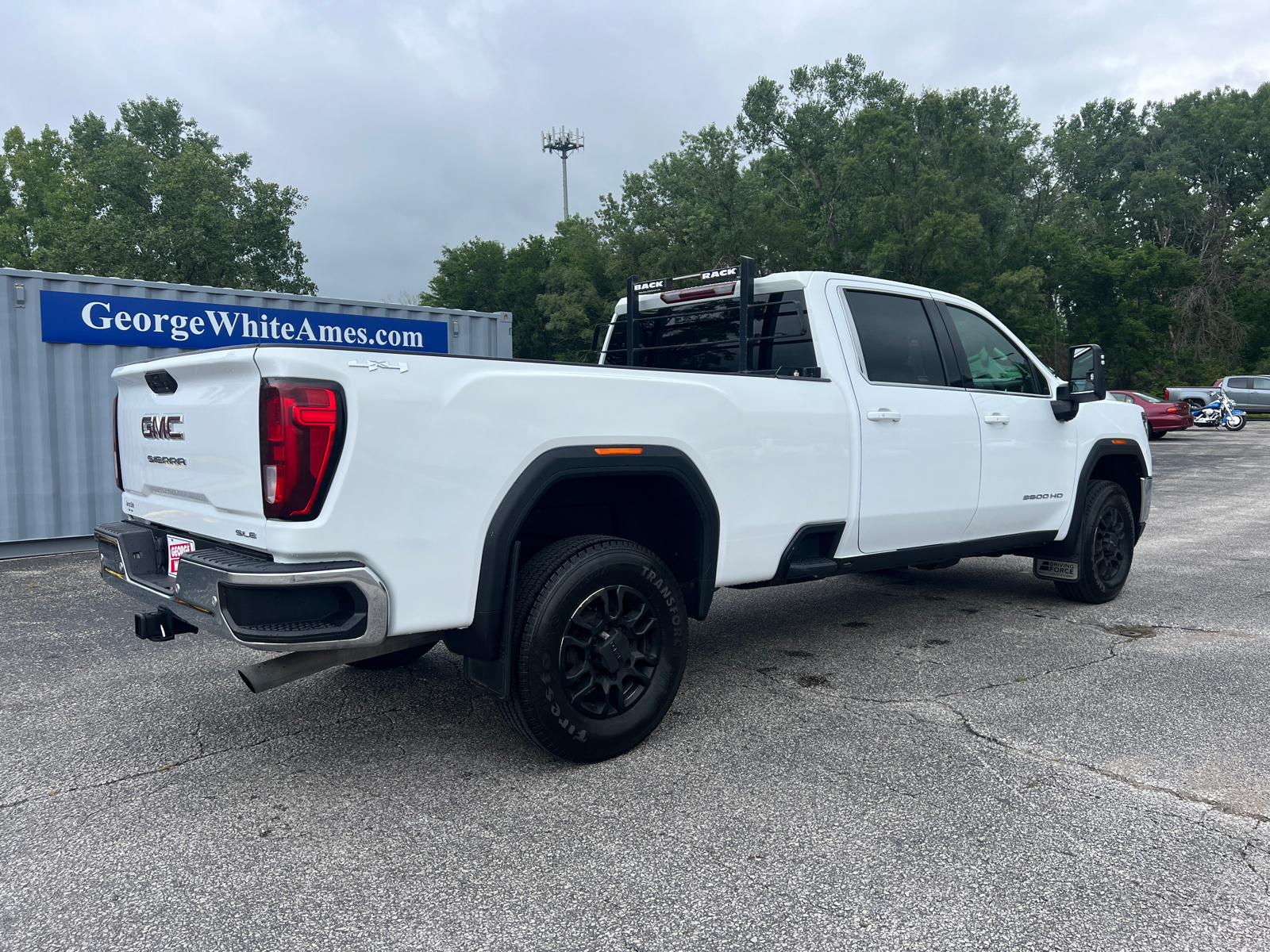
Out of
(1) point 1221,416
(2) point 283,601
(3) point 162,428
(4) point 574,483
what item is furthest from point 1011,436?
(1) point 1221,416

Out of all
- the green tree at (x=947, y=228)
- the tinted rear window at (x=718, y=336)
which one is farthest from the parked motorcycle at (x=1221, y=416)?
the tinted rear window at (x=718, y=336)

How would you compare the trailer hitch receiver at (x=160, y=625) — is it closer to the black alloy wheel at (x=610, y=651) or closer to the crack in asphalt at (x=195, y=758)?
the crack in asphalt at (x=195, y=758)

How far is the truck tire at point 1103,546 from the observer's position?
5.93m

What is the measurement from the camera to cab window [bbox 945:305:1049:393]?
17.4 ft

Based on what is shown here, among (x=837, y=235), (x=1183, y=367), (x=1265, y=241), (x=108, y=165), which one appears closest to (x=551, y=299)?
(x=837, y=235)

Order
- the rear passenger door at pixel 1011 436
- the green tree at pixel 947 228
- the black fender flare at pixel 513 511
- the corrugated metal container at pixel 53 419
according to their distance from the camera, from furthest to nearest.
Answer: the green tree at pixel 947 228
the corrugated metal container at pixel 53 419
the rear passenger door at pixel 1011 436
the black fender flare at pixel 513 511

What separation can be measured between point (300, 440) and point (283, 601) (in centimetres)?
50

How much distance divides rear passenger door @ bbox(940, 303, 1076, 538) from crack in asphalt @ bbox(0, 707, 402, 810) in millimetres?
3464

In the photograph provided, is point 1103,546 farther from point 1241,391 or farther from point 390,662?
point 1241,391

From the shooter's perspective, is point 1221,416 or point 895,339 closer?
point 895,339

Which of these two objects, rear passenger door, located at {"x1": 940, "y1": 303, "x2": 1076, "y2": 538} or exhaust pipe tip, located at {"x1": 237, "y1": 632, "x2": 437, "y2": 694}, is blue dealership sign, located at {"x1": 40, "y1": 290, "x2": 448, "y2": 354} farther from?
exhaust pipe tip, located at {"x1": 237, "y1": 632, "x2": 437, "y2": 694}

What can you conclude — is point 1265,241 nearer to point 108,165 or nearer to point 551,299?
point 551,299

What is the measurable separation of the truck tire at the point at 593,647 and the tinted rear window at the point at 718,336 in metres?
1.25

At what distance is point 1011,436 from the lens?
5.32 metres
